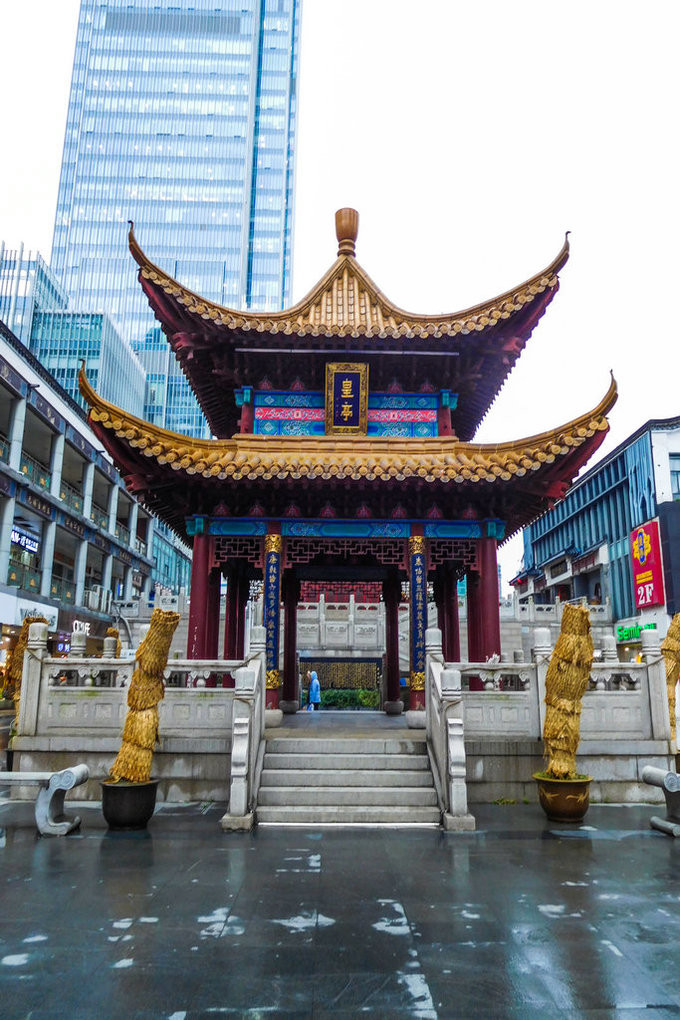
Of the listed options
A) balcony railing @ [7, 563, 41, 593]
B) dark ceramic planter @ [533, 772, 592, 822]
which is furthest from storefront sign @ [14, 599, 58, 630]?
dark ceramic planter @ [533, 772, 592, 822]

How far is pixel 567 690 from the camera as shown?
935 centimetres

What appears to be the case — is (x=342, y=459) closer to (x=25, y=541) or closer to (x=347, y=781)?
(x=347, y=781)

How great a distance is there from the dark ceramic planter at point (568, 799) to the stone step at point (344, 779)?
1649 millimetres

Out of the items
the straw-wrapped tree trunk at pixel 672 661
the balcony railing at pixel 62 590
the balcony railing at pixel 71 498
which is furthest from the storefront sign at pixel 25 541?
the straw-wrapped tree trunk at pixel 672 661

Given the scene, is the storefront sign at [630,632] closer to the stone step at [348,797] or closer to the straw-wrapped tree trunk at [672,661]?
the straw-wrapped tree trunk at [672,661]

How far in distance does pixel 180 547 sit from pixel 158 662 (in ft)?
232

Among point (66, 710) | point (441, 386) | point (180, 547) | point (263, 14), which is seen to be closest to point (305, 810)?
point (66, 710)

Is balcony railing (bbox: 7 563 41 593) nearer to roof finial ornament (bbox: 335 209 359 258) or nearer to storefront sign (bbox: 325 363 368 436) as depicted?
roof finial ornament (bbox: 335 209 359 258)

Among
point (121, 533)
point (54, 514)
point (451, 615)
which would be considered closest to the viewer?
point (451, 615)

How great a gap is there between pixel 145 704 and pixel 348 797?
9.77ft

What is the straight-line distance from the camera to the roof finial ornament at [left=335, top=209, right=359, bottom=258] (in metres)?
15.6

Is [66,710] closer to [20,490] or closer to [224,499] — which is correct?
[224,499]

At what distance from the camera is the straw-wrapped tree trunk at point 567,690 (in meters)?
9.06

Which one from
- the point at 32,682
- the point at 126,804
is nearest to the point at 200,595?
the point at 32,682
